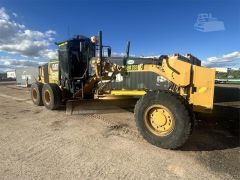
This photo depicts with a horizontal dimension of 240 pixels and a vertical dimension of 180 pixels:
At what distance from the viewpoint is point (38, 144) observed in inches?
185

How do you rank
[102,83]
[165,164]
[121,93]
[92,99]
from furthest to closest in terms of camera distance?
[92,99], [102,83], [121,93], [165,164]

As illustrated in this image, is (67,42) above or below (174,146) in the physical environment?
above

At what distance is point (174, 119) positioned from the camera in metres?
4.31

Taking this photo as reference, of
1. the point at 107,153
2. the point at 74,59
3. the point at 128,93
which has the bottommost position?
the point at 107,153

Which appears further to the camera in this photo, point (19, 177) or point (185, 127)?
point (185, 127)

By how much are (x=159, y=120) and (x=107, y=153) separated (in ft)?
3.81

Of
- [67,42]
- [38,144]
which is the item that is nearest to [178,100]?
[38,144]

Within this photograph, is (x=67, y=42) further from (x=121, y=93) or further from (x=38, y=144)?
(x=38, y=144)

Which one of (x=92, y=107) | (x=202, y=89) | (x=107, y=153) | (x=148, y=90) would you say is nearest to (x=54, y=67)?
(x=92, y=107)

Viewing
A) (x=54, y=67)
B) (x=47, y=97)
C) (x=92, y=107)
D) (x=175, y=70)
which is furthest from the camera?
(x=54, y=67)

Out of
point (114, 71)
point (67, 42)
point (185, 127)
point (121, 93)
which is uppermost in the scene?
point (67, 42)

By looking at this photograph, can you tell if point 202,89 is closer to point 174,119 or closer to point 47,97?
point 174,119

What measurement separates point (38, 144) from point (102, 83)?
9.52 feet

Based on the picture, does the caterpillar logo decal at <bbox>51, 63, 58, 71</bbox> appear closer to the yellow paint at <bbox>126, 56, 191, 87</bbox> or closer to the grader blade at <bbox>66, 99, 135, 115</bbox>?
the grader blade at <bbox>66, 99, 135, 115</bbox>
